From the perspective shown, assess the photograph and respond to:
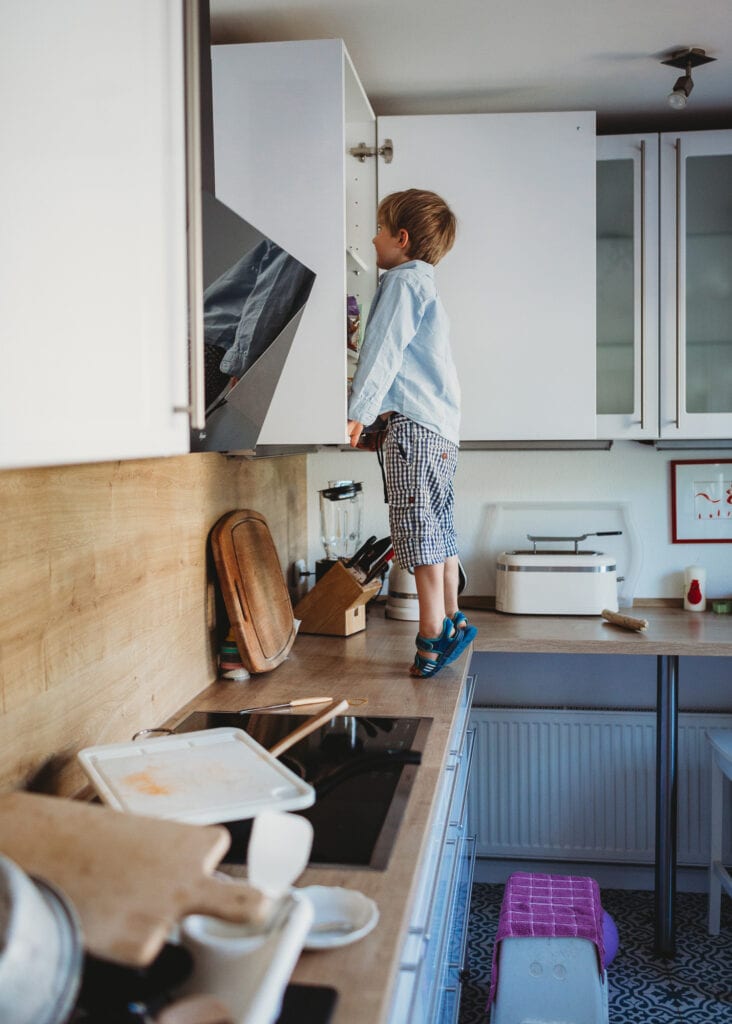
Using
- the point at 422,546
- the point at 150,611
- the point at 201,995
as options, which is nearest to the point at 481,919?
the point at 422,546

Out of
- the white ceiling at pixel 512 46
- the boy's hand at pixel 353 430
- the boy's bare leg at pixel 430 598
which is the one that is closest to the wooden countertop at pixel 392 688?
the boy's bare leg at pixel 430 598

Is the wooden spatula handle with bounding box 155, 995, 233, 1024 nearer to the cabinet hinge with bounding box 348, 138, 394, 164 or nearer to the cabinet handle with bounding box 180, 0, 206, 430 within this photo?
the cabinet handle with bounding box 180, 0, 206, 430

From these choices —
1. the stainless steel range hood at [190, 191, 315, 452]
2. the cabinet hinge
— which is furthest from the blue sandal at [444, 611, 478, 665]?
the cabinet hinge

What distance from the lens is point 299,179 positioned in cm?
205

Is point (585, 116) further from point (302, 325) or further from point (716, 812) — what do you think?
point (716, 812)

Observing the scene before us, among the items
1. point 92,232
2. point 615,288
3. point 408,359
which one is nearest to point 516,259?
point 615,288

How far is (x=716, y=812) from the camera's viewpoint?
2.87m

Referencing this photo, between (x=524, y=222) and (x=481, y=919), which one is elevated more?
(x=524, y=222)

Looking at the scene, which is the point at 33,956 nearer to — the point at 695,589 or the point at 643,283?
the point at 643,283

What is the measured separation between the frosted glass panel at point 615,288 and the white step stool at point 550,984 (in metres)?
1.38

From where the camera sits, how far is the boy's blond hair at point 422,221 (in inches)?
89.5

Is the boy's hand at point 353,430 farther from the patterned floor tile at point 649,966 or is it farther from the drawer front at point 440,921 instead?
the patterned floor tile at point 649,966

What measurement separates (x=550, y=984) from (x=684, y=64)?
6.99ft

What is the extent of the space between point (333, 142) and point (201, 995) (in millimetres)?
1658
